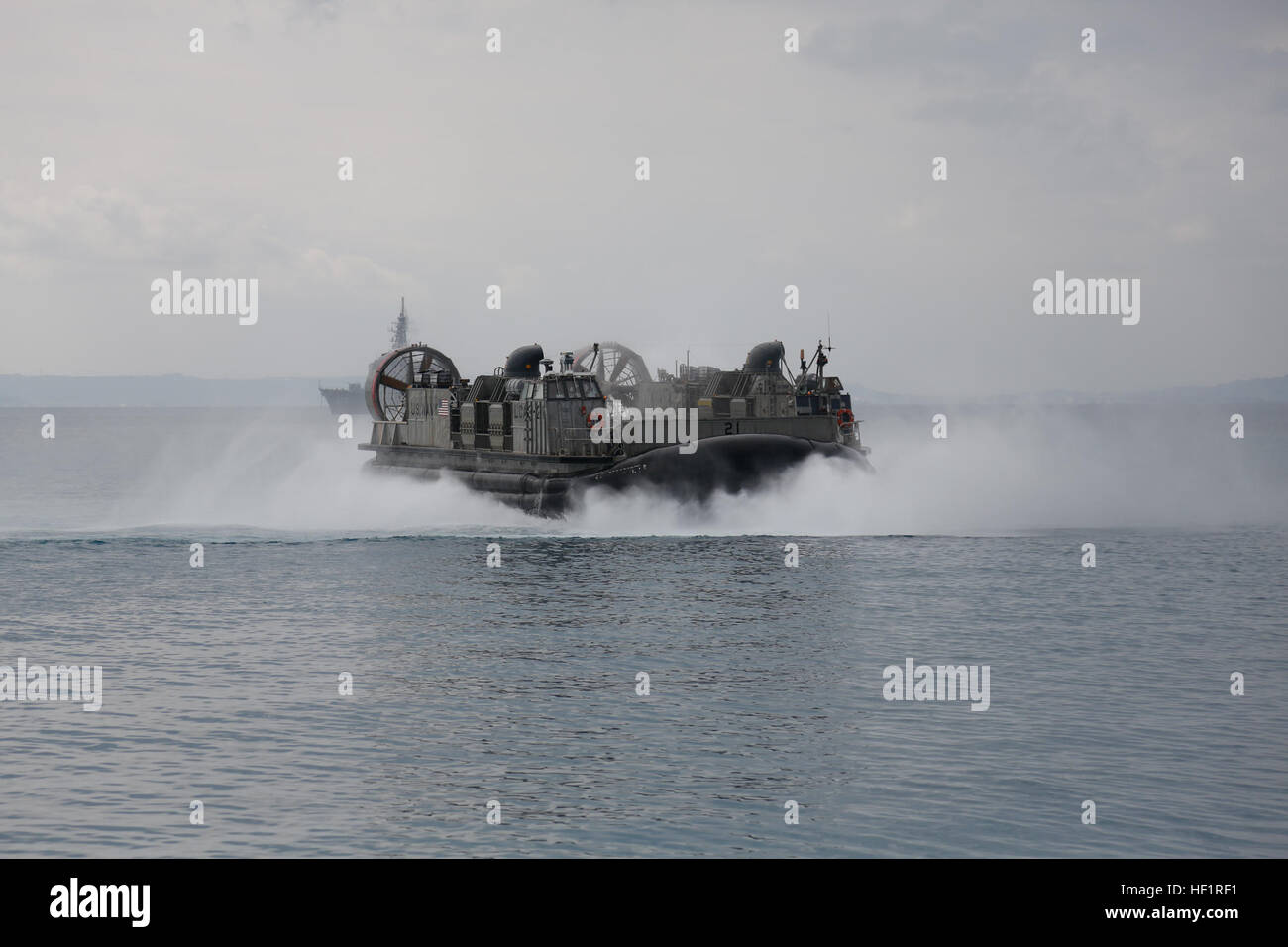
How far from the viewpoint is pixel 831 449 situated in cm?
5028

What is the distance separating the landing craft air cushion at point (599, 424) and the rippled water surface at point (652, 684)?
1310 mm

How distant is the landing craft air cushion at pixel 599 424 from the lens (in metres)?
47.8

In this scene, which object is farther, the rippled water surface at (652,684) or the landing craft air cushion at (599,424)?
the landing craft air cushion at (599,424)

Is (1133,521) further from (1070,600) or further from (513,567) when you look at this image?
(513,567)

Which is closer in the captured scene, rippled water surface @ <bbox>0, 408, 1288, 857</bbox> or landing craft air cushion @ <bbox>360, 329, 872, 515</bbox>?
rippled water surface @ <bbox>0, 408, 1288, 857</bbox>

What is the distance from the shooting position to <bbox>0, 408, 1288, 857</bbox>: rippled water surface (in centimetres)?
1556

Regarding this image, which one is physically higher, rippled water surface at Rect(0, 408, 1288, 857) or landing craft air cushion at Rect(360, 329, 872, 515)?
landing craft air cushion at Rect(360, 329, 872, 515)

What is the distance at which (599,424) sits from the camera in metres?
49.2

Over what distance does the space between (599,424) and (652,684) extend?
2639cm

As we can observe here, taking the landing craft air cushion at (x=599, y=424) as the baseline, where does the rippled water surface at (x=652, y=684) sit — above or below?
below

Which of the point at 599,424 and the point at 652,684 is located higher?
the point at 599,424

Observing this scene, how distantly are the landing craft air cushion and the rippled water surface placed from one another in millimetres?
1310
